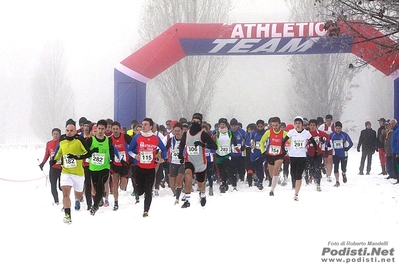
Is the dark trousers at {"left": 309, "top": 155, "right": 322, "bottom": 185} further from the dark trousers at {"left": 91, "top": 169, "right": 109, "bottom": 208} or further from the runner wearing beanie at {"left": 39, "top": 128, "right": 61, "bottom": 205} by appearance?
the runner wearing beanie at {"left": 39, "top": 128, "right": 61, "bottom": 205}

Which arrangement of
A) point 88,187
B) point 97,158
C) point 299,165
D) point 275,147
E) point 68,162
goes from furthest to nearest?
point 275,147
point 299,165
point 88,187
point 97,158
point 68,162

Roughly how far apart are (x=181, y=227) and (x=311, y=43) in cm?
907

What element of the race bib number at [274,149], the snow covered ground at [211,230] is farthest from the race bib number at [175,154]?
the race bib number at [274,149]

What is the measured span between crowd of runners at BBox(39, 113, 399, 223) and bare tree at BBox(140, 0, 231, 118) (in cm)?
1356

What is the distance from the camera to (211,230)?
7.16 m

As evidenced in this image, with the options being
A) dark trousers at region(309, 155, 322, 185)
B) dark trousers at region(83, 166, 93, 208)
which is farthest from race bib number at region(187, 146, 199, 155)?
dark trousers at region(309, 155, 322, 185)

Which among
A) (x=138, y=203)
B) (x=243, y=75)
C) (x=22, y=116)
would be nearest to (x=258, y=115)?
(x=243, y=75)

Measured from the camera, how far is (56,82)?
46.7 meters

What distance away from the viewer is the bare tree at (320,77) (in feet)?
93.4

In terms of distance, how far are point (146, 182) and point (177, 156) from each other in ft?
7.98

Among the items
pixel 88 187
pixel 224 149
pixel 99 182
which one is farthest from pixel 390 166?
pixel 99 182

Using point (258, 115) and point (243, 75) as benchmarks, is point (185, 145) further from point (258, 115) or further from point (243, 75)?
point (243, 75)

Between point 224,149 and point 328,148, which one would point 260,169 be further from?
point 328,148

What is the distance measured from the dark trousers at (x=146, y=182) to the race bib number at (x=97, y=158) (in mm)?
754
